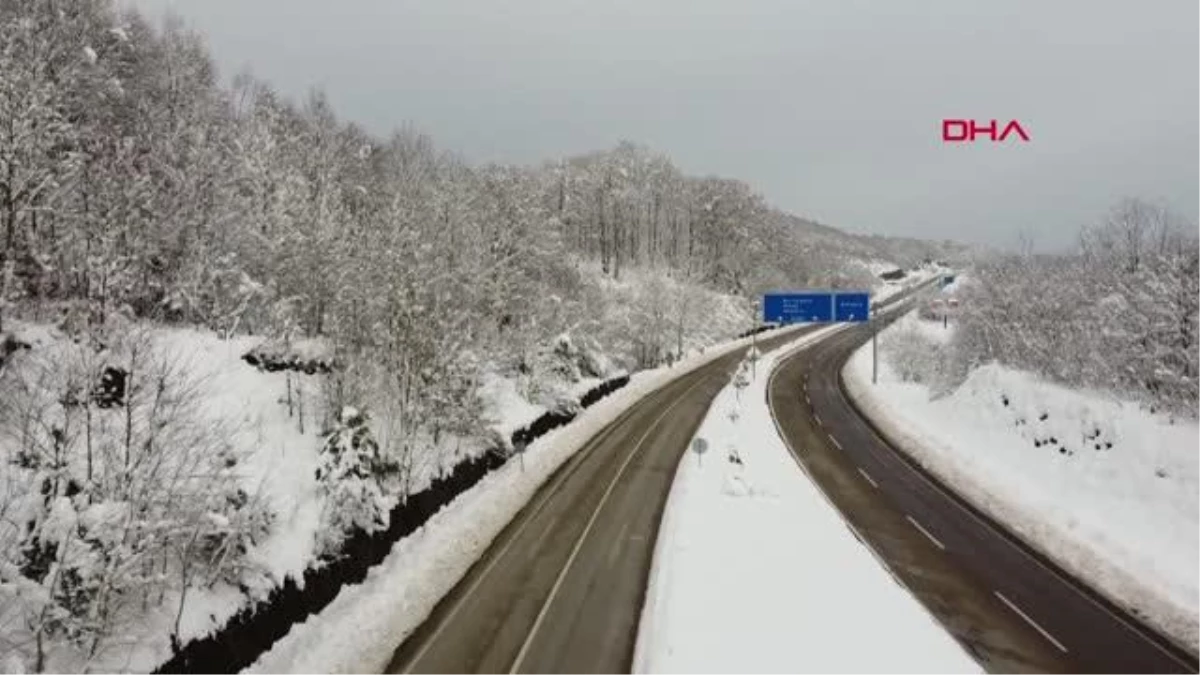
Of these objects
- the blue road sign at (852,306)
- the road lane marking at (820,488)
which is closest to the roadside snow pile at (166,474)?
the road lane marking at (820,488)

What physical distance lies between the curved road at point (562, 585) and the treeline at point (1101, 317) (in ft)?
65.8

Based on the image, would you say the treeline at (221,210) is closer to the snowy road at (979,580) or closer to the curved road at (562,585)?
the curved road at (562,585)

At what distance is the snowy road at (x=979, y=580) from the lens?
19766mm

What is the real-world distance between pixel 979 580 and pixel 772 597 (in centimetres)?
670

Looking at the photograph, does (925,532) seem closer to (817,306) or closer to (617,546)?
(617,546)

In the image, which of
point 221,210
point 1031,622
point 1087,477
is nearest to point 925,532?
point 1087,477

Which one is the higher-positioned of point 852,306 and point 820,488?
point 852,306

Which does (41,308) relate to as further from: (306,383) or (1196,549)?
(1196,549)

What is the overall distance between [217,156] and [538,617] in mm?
44626

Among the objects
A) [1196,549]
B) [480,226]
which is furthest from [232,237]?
[1196,549]

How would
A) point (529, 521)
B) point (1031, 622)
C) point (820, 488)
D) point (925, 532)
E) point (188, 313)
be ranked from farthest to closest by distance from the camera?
1. point (188, 313)
2. point (820, 488)
3. point (529, 521)
4. point (925, 532)
5. point (1031, 622)

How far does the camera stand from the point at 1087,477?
31.1 m

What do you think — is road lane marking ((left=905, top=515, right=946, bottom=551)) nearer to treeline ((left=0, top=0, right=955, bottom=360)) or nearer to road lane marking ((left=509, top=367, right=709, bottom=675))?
road lane marking ((left=509, top=367, right=709, bottom=675))

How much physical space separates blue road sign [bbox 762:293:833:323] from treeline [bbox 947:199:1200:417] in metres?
10.8
